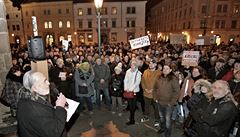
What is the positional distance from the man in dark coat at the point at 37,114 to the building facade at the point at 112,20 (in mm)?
46595

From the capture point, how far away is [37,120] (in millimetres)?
2732

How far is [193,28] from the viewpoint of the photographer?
46906 millimetres

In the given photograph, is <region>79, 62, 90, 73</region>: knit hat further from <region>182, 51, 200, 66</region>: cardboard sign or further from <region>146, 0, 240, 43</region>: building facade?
<region>146, 0, 240, 43</region>: building facade

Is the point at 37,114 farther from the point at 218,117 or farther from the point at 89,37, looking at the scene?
the point at 89,37

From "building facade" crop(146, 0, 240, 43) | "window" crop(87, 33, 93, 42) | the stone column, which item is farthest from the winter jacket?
"window" crop(87, 33, 93, 42)

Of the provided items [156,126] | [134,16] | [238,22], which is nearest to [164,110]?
[156,126]

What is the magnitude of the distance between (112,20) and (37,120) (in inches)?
1907

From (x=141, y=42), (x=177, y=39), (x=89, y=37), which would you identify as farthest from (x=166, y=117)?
(x=89, y=37)

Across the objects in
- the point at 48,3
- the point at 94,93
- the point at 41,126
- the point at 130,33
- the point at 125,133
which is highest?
the point at 48,3

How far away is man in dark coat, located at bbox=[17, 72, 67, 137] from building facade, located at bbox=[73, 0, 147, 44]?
46.6 meters

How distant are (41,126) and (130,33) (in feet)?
158

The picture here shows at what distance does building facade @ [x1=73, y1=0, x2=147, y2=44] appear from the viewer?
48469 millimetres

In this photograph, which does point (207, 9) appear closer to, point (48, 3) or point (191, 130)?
point (48, 3)

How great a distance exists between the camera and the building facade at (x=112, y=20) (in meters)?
48.5
